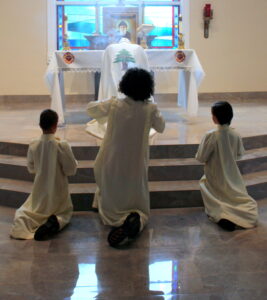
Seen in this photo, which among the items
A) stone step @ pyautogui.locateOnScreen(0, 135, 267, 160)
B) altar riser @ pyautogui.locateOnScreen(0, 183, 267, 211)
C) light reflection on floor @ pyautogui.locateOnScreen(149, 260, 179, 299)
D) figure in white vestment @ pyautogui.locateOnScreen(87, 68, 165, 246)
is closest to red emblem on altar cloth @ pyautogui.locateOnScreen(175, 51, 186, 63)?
stone step @ pyautogui.locateOnScreen(0, 135, 267, 160)

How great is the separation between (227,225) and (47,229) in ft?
4.63

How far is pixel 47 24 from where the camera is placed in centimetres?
889

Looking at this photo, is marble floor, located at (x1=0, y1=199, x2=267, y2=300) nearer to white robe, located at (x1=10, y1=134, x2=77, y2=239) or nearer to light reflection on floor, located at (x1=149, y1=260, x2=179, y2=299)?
light reflection on floor, located at (x1=149, y1=260, x2=179, y2=299)

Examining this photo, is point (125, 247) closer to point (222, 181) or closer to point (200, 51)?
point (222, 181)

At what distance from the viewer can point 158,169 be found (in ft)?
14.2

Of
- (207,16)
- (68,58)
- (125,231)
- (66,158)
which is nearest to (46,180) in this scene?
(66,158)

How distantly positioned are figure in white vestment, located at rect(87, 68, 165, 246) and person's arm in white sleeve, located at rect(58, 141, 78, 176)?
20 cm

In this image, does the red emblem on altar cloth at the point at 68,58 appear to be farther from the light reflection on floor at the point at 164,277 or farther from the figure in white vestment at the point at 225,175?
the light reflection on floor at the point at 164,277

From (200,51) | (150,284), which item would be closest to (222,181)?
(150,284)

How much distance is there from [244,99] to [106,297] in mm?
7605

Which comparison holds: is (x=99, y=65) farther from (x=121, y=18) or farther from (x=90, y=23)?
(x=90, y=23)

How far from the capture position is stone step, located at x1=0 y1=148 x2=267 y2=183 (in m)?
→ 4.27

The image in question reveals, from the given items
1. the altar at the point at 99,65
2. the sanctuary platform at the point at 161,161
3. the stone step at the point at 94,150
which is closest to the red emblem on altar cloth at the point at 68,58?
the altar at the point at 99,65

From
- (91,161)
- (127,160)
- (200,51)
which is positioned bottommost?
(91,161)
